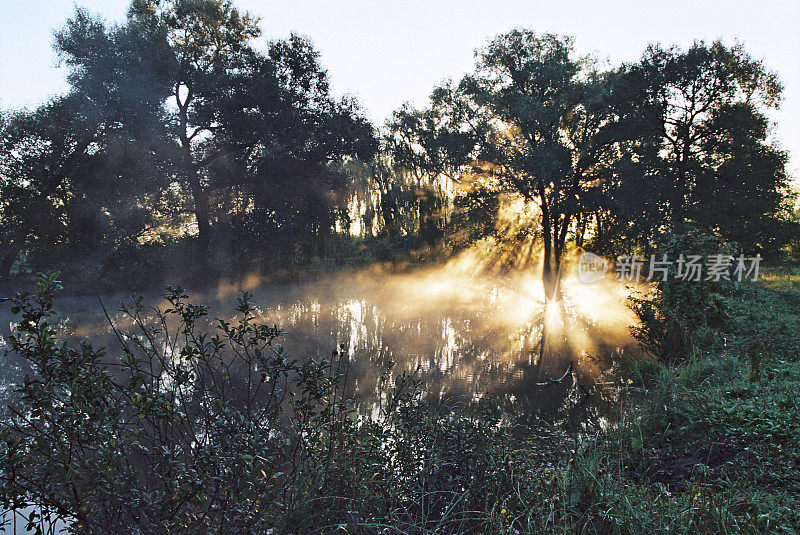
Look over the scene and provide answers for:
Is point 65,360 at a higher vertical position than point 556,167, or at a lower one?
lower

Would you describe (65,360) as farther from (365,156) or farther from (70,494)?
(365,156)

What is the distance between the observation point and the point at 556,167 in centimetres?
1603

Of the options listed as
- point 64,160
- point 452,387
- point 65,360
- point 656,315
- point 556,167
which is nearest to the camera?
point 65,360

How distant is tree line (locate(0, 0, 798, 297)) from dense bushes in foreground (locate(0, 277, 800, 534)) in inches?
406

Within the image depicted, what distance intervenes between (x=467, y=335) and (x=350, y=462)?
616cm

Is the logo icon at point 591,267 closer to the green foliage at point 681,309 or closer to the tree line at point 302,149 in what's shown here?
the tree line at point 302,149

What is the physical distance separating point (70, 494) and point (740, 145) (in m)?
18.6

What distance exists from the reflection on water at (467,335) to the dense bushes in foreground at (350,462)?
1006mm

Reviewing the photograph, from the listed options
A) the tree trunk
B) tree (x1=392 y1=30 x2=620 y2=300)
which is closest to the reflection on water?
the tree trunk

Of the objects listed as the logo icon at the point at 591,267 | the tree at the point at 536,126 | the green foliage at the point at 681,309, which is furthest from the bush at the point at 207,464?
the logo icon at the point at 591,267

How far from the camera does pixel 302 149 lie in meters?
17.0

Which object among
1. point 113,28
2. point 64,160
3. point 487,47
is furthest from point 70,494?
point 487,47

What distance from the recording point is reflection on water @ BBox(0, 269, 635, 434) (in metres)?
5.84

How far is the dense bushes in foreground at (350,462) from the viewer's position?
235cm
